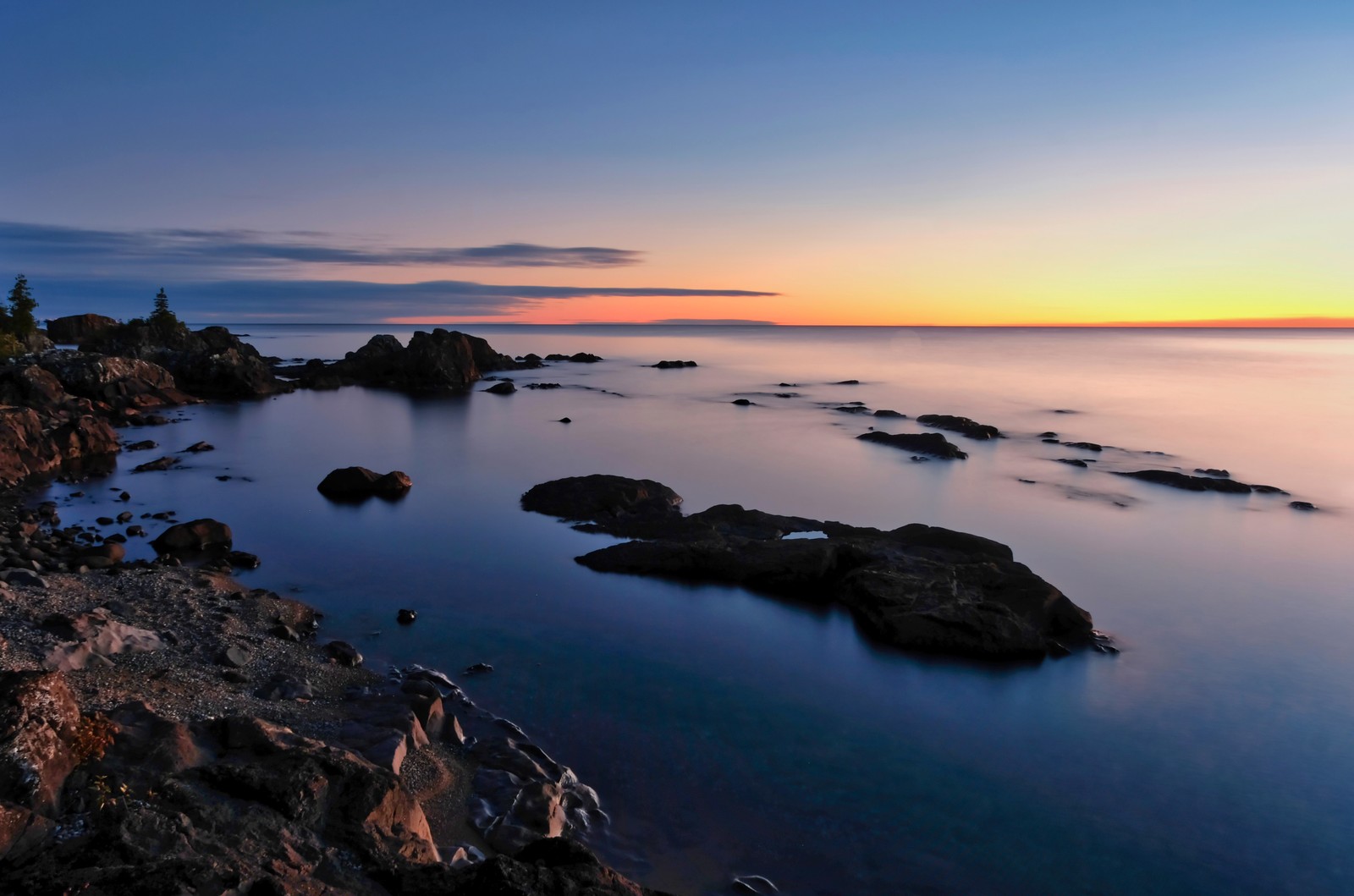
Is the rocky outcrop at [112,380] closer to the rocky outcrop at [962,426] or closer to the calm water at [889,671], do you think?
the calm water at [889,671]

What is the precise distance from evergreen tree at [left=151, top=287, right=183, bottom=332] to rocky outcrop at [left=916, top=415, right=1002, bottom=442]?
248ft

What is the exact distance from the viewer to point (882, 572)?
1898 cm

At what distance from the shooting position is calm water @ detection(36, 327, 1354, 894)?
1066 centimetres

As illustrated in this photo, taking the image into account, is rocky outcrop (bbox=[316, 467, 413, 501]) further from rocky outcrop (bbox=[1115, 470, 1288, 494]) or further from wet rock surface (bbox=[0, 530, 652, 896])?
rocky outcrop (bbox=[1115, 470, 1288, 494])

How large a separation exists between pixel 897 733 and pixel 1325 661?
11353 mm

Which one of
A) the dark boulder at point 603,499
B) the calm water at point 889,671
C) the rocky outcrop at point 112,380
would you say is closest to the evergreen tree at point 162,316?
the rocky outcrop at point 112,380

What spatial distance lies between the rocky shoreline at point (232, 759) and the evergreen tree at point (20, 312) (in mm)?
68592

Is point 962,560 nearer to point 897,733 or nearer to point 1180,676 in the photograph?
point 1180,676

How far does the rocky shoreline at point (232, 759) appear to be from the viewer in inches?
242

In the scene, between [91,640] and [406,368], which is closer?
[91,640]

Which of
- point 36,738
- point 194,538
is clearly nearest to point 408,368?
point 194,538

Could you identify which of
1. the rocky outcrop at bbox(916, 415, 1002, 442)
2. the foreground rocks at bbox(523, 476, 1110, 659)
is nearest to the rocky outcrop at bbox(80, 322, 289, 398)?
the foreground rocks at bbox(523, 476, 1110, 659)

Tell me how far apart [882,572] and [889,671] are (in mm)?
3512

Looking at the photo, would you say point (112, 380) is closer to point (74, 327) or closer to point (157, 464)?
point (157, 464)
